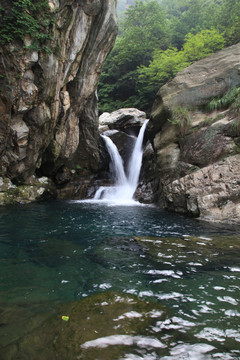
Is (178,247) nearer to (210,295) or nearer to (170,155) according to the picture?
(210,295)

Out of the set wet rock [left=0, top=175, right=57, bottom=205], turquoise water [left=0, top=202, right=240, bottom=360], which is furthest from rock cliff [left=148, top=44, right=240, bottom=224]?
wet rock [left=0, top=175, right=57, bottom=205]

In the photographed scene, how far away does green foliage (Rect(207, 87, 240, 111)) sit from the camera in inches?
381

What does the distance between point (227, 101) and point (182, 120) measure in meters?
2.15

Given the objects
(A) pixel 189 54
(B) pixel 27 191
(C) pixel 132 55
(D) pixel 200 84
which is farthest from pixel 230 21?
(B) pixel 27 191

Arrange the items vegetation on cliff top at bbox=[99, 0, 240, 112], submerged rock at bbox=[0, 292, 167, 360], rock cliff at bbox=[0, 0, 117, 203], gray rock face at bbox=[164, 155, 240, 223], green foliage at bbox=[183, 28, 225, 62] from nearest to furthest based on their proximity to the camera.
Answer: submerged rock at bbox=[0, 292, 167, 360] → gray rock face at bbox=[164, 155, 240, 223] → rock cliff at bbox=[0, 0, 117, 203] → green foliage at bbox=[183, 28, 225, 62] → vegetation on cliff top at bbox=[99, 0, 240, 112]

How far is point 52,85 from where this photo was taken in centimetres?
1048

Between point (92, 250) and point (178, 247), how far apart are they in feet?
6.13

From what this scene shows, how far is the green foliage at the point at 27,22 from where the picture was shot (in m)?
8.29

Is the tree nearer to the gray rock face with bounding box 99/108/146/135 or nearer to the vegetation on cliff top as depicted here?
the vegetation on cliff top

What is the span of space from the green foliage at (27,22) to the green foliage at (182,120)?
21.3 feet

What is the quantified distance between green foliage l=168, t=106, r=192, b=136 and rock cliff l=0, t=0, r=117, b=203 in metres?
5.99

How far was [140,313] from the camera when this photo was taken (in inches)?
101

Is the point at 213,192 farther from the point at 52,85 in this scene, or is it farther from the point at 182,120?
the point at 52,85

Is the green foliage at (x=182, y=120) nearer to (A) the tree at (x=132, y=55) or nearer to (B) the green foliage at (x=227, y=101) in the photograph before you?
(B) the green foliage at (x=227, y=101)
